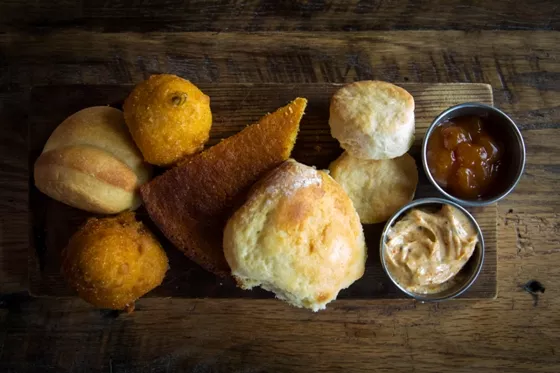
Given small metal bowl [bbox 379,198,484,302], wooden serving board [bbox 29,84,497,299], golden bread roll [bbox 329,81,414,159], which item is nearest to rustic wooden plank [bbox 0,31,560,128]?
wooden serving board [bbox 29,84,497,299]

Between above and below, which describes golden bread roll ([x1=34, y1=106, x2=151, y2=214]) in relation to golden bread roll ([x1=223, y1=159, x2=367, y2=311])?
above

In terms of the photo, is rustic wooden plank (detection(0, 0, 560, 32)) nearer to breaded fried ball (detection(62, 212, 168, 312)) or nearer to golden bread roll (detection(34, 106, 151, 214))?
golden bread roll (detection(34, 106, 151, 214))

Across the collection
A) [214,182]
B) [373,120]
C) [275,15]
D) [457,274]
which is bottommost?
[457,274]

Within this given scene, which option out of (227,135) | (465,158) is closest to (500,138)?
(465,158)

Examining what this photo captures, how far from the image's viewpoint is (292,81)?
106 inches

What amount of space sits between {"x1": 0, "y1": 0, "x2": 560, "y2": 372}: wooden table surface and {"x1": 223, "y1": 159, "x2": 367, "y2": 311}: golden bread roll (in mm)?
493

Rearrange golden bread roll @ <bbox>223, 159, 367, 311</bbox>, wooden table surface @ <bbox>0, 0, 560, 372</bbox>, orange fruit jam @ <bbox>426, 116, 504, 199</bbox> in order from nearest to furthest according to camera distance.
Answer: golden bread roll @ <bbox>223, 159, 367, 311</bbox> < orange fruit jam @ <bbox>426, 116, 504, 199</bbox> < wooden table surface @ <bbox>0, 0, 560, 372</bbox>

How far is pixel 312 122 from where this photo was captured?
2.44 m

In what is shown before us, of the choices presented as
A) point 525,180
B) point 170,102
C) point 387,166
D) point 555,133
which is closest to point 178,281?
point 170,102

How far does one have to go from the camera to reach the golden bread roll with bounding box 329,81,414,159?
2.16 m

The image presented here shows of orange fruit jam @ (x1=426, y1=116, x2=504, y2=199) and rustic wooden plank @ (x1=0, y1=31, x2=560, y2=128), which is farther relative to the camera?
rustic wooden plank @ (x1=0, y1=31, x2=560, y2=128)

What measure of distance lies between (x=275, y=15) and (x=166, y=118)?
3.16 feet

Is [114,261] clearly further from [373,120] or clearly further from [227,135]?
[373,120]

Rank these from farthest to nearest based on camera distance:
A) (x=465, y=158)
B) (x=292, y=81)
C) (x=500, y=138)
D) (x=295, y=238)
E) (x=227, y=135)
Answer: (x=292, y=81)
(x=227, y=135)
(x=500, y=138)
(x=465, y=158)
(x=295, y=238)
